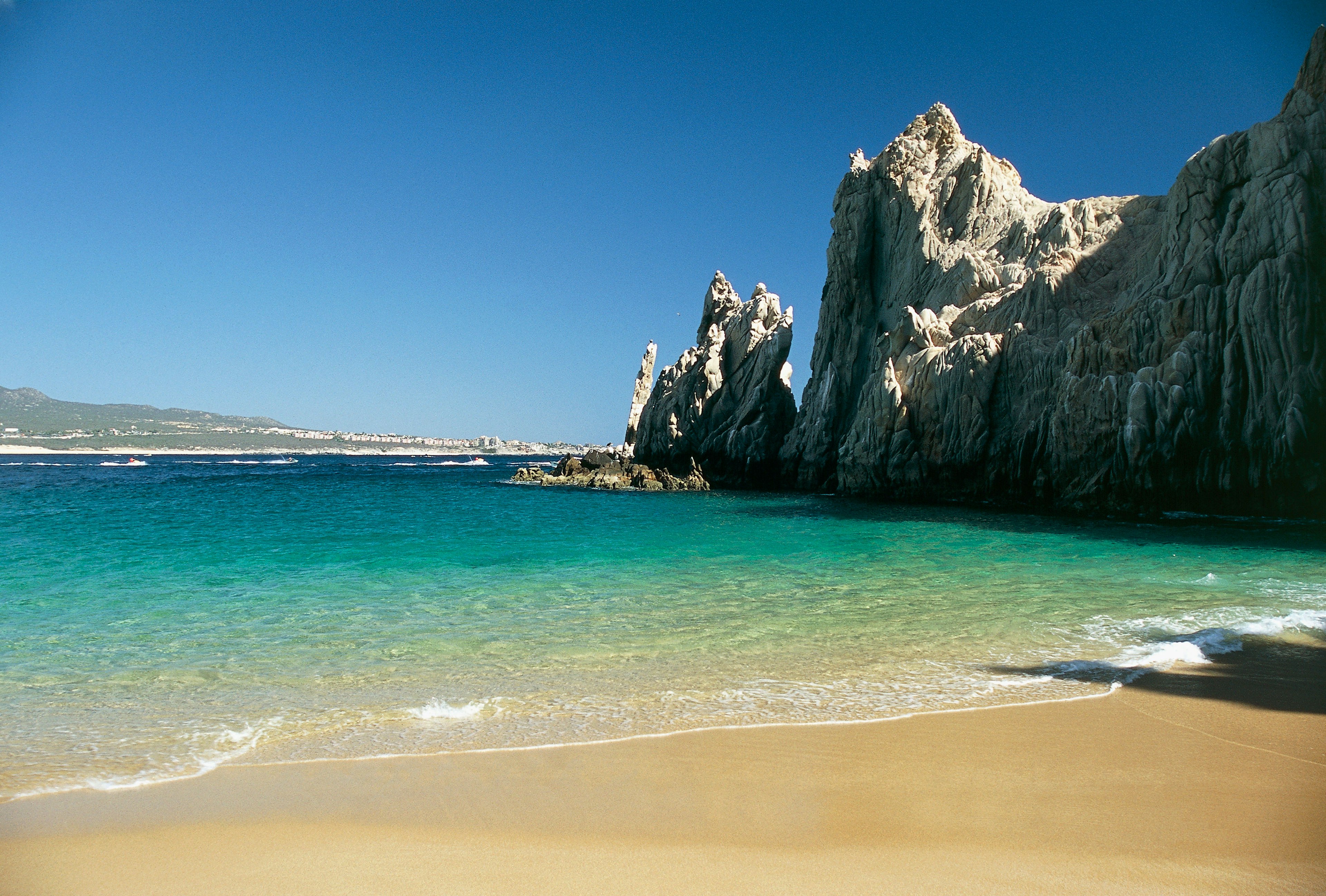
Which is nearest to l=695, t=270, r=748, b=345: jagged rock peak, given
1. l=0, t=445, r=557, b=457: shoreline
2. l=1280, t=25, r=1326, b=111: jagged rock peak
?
l=1280, t=25, r=1326, b=111: jagged rock peak

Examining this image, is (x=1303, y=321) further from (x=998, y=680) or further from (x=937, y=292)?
(x=998, y=680)

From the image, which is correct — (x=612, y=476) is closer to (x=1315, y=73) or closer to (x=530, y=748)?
(x=1315, y=73)

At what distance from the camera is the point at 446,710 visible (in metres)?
8.02

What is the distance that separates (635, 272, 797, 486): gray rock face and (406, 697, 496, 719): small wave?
50954 mm

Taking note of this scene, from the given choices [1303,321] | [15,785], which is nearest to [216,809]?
[15,785]

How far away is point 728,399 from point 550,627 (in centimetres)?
5219

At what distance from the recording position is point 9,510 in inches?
1340

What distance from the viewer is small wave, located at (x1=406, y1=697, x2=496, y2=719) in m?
7.86

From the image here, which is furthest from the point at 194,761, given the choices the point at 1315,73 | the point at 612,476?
the point at 612,476

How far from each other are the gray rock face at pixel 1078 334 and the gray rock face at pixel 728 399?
3050 mm

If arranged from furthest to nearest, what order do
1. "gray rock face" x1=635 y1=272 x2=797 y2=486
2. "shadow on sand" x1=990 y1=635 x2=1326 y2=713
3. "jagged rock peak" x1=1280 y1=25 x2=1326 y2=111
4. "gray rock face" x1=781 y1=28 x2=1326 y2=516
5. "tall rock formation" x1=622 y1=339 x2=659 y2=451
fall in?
"tall rock formation" x1=622 y1=339 x2=659 y2=451
"gray rock face" x1=635 y1=272 x2=797 y2=486
"jagged rock peak" x1=1280 y1=25 x2=1326 y2=111
"gray rock face" x1=781 y1=28 x2=1326 y2=516
"shadow on sand" x1=990 y1=635 x2=1326 y2=713

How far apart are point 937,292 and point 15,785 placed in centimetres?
4963

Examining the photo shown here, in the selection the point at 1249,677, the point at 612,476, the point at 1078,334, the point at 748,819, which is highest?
the point at 1078,334

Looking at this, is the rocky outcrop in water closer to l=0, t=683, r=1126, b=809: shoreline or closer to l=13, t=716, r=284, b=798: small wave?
l=0, t=683, r=1126, b=809: shoreline
